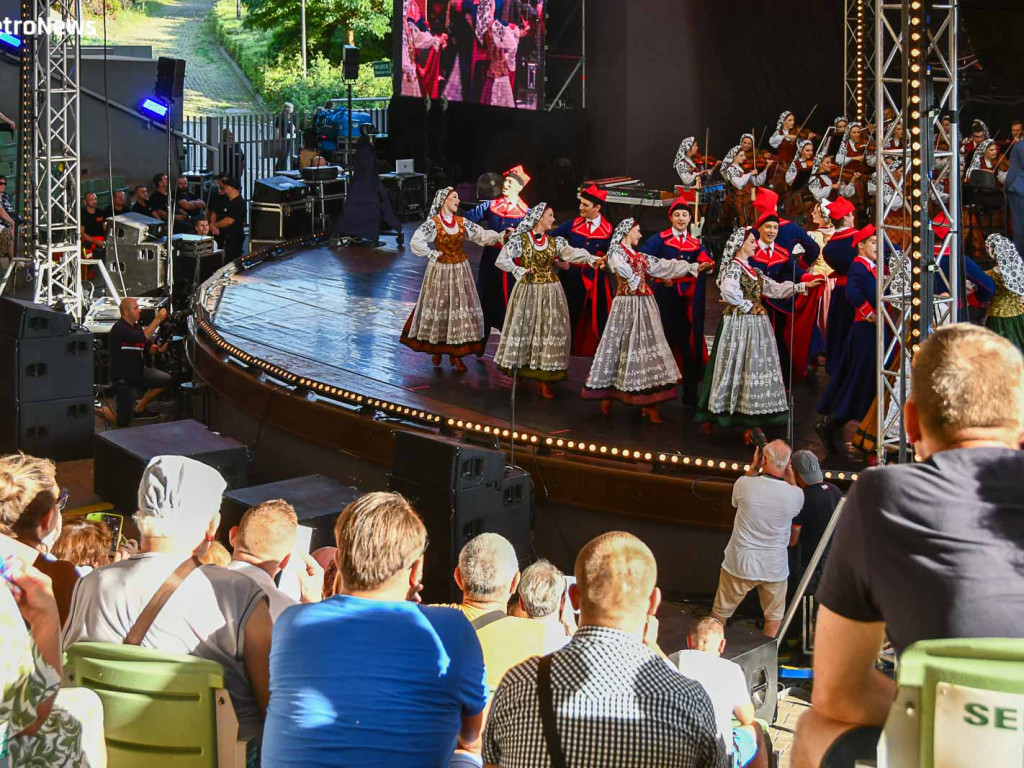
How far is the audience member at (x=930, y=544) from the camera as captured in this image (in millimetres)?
1475

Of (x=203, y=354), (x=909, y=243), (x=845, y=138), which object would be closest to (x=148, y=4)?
(x=845, y=138)

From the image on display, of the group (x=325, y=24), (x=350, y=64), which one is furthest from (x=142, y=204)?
(x=325, y=24)

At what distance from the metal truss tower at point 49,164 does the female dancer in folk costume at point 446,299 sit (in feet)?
8.01

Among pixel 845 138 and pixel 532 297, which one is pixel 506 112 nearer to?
pixel 845 138

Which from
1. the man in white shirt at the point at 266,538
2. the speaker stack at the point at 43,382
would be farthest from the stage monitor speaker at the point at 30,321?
the man in white shirt at the point at 266,538

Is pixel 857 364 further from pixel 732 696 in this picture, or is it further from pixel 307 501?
pixel 732 696

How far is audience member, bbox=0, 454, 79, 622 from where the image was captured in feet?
9.65

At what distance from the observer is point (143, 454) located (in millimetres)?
6129

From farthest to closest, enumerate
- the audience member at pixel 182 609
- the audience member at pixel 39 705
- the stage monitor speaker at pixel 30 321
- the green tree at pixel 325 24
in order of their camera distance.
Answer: the green tree at pixel 325 24 < the stage monitor speaker at pixel 30 321 < the audience member at pixel 182 609 < the audience member at pixel 39 705

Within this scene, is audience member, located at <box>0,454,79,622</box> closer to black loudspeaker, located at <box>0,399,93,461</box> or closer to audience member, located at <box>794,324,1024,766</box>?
audience member, located at <box>794,324,1024,766</box>

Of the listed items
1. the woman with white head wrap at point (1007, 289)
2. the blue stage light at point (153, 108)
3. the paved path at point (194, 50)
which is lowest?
the woman with white head wrap at point (1007, 289)

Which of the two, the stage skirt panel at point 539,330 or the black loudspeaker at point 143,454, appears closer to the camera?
the black loudspeaker at point 143,454

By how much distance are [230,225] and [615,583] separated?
11.2 metres

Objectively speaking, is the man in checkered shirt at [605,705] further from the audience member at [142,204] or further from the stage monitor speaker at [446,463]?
the audience member at [142,204]
